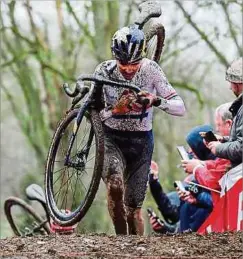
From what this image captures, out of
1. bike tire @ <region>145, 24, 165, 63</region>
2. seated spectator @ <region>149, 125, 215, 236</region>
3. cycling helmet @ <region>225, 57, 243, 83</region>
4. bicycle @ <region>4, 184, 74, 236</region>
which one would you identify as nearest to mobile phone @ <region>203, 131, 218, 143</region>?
cycling helmet @ <region>225, 57, 243, 83</region>

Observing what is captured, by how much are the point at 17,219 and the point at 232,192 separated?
7.91m

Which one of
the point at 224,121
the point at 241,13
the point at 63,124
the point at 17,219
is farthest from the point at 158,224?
the point at 241,13

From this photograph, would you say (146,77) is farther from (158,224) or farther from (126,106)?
(158,224)

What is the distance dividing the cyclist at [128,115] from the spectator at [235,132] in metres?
0.55

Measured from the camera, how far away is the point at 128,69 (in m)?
8.52

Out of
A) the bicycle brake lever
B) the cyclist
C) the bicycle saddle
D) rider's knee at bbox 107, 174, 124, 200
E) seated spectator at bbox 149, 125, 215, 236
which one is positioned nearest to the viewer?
the bicycle brake lever

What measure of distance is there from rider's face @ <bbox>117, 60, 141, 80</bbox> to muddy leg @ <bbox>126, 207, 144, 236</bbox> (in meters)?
1.24

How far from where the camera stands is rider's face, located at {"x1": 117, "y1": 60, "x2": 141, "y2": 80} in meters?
8.50

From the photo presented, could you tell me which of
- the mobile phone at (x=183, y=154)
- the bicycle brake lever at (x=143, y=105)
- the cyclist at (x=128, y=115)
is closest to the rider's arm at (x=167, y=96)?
the cyclist at (x=128, y=115)

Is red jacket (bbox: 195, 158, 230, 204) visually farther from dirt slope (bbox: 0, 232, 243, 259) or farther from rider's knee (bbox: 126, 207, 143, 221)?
dirt slope (bbox: 0, 232, 243, 259)

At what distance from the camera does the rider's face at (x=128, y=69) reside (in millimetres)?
8500

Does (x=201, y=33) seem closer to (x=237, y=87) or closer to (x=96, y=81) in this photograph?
(x=237, y=87)

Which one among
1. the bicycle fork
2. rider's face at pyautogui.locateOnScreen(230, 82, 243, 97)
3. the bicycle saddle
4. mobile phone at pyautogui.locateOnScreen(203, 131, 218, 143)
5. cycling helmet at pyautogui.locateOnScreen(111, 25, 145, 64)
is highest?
cycling helmet at pyautogui.locateOnScreen(111, 25, 145, 64)

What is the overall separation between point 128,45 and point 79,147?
942 mm
